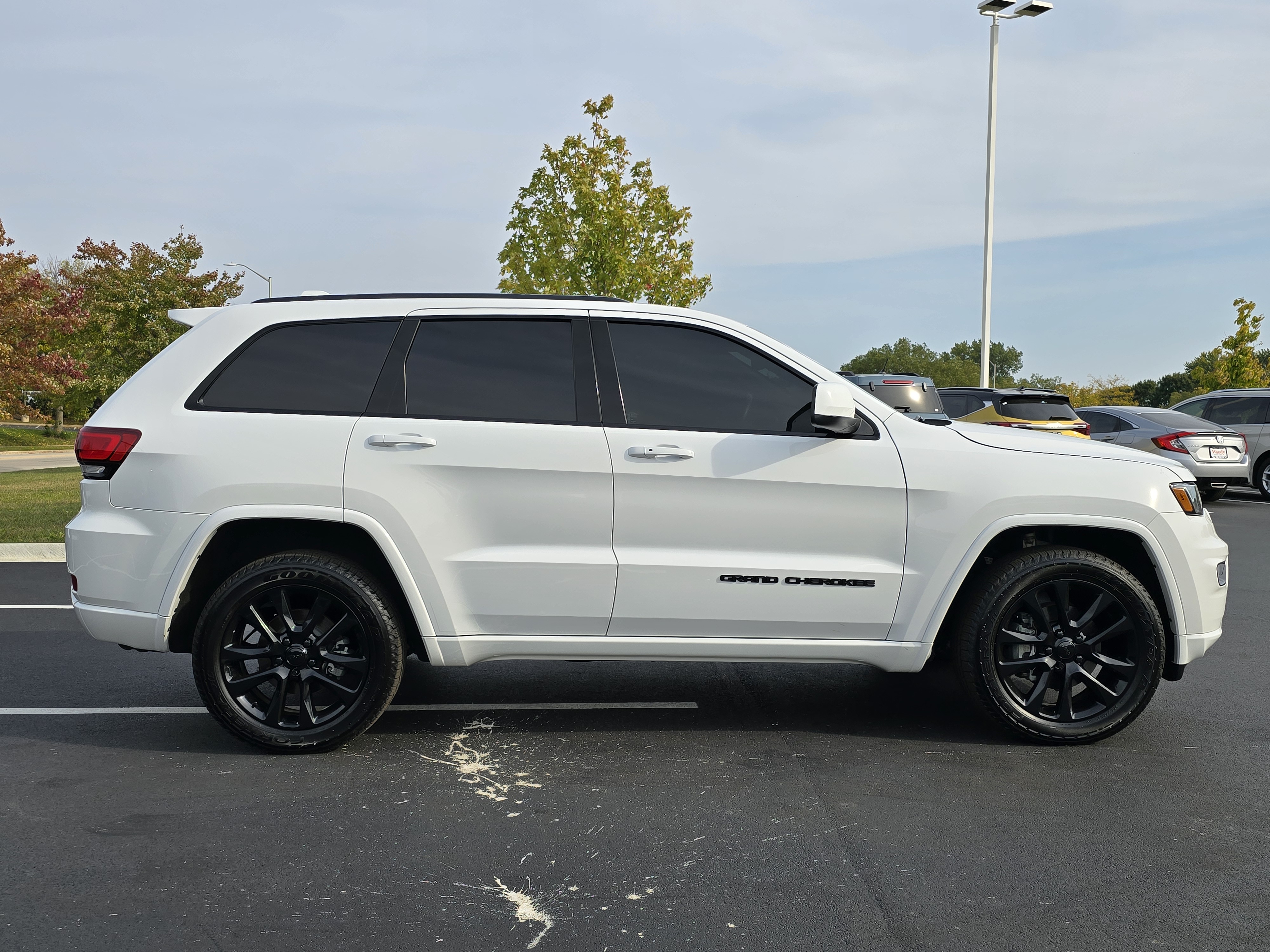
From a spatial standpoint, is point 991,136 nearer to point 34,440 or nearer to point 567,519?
point 567,519

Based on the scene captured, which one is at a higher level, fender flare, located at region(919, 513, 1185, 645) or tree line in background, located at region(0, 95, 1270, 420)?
tree line in background, located at region(0, 95, 1270, 420)

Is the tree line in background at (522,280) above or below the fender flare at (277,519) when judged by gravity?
above

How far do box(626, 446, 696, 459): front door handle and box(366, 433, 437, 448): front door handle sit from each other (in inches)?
33.5

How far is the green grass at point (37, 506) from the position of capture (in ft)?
36.9

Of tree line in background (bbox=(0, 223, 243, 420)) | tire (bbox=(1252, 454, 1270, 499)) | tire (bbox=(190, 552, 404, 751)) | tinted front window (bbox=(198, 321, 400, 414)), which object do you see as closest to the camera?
tire (bbox=(190, 552, 404, 751))

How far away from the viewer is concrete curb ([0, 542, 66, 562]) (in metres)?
10.1

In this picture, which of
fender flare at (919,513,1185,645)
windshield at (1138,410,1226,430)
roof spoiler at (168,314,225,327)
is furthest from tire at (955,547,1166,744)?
windshield at (1138,410,1226,430)

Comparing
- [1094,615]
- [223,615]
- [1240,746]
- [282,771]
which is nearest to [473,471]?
[223,615]

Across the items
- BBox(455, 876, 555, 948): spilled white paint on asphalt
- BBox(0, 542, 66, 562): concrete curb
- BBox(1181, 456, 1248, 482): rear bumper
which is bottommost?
BBox(455, 876, 555, 948): spilled white paint on asphalt

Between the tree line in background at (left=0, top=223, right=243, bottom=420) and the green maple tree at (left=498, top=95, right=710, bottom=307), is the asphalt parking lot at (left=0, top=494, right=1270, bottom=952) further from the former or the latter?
the tree line in background at (left=0, top=223, right=243, bottom=420)

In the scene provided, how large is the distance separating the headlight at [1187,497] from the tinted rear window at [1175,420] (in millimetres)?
12844

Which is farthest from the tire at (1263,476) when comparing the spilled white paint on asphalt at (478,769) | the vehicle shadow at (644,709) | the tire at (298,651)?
the tire at (298,651)

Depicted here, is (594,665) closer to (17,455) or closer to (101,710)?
(101,710)

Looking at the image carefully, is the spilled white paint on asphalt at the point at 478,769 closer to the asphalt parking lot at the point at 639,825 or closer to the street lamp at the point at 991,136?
the asphalt parking lot at the point at 639,825
